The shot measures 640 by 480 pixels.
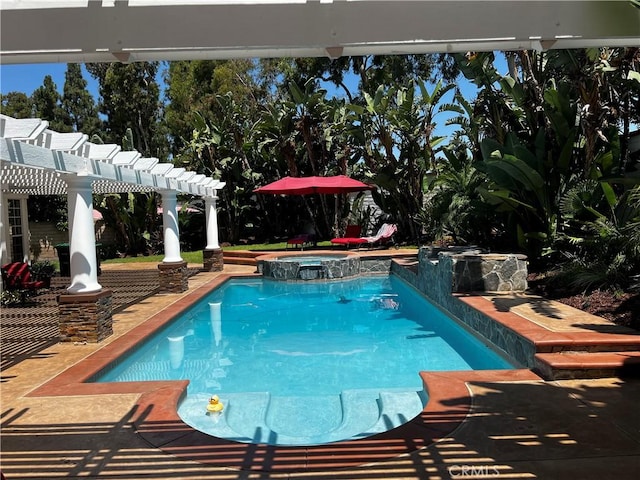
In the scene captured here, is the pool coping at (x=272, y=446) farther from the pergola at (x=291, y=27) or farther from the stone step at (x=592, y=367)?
the pergola at (x=291, y=27)

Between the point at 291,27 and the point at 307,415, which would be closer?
the point at 291,27

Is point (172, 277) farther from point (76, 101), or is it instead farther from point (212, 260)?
point (76, 101)

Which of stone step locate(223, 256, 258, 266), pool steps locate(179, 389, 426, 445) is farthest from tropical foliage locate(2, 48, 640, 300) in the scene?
pool steps locate(179, 389, 426, 445)

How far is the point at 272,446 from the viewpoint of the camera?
13.2 ft

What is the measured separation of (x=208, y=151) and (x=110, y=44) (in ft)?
71.9

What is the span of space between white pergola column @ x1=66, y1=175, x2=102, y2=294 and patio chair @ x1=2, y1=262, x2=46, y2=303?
14.3 ft

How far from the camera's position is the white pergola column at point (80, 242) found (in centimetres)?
781

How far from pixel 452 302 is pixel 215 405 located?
5.99 m

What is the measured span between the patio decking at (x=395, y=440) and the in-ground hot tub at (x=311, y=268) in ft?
34.4

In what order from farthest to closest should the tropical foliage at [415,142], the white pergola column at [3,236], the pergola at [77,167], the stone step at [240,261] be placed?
the stone step at [240,261]
the white pergola column at [3,236]
the tropical foliage at [415,142]
the pergola at [77,167]

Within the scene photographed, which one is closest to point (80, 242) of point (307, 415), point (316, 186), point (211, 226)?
point (307, 415)

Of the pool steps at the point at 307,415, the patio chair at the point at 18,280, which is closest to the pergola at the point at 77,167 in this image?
the patio chair at the point at 18,280

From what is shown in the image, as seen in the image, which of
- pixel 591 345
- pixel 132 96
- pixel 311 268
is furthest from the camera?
pixel 132 96

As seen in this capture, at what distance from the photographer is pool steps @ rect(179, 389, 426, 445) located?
5000 millimetres
